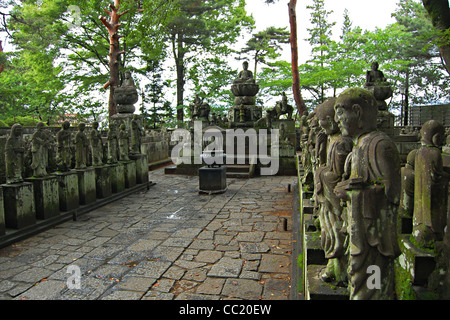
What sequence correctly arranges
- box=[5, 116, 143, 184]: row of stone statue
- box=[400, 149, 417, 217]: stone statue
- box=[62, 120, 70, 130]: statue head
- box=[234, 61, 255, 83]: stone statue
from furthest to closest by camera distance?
box=[234, 61, 255, 83]: stone statue → box=[62, 120, 70, 130]: statue head → box=[5, 116, 143, 184]: row of stone statue → box=[400, 149, 417, 217]: stone statue

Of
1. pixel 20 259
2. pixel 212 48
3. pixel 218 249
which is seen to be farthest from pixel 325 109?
pixel 212 48

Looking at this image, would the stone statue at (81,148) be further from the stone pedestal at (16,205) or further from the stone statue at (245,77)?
the stone statue at (245,77)

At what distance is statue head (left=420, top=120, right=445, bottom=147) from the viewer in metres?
2.44

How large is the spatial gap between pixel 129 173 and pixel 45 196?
3.32m

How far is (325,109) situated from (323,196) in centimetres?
82

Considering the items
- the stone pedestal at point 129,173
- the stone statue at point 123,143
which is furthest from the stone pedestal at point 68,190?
the stone statue at point 123,143

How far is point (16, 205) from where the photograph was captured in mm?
5270

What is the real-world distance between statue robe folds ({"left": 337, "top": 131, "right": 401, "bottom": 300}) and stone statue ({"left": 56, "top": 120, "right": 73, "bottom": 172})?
646cm

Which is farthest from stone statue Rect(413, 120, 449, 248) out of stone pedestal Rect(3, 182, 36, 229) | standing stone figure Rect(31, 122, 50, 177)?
standing stone figure Rect(31, 122, 50, 177)

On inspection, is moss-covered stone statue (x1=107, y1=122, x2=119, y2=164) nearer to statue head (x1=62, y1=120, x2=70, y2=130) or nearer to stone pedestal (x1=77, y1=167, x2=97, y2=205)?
stone pedestal (x1=77, y1=167, x2=97, y2=205)

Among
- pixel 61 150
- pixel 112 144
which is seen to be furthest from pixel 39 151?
pixel 112 144

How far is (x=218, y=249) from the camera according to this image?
471cm

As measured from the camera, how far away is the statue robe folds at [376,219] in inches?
70.5

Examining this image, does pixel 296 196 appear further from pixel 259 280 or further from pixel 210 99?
pixel 210 99
